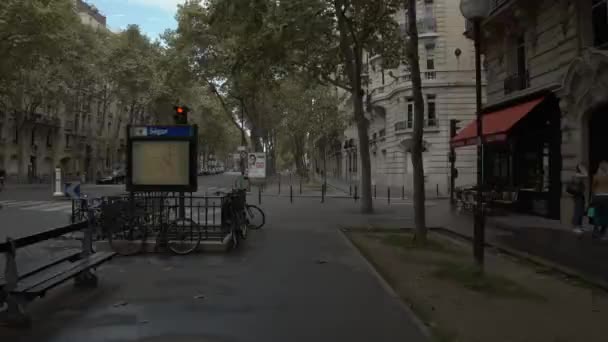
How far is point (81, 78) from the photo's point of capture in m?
45.3

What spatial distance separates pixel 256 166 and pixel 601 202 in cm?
2334

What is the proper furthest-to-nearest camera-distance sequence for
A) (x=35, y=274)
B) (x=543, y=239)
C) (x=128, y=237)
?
(x=543, y=239)
(x=128, y=237)
(x=35, y=274)

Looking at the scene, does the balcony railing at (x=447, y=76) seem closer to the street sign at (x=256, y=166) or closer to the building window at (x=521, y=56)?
the street sign at (x=256, y=166)

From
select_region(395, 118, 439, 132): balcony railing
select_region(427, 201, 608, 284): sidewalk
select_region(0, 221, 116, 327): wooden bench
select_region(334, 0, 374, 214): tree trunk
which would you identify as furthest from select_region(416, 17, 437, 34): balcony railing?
select_region(0, 221, 116, 327): wooden bench

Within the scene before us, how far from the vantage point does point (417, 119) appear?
1037 centimetres

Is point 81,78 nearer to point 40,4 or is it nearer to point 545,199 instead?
point 40,4

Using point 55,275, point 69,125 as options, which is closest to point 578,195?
point 55,275

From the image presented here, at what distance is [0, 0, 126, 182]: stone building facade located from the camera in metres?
46.4

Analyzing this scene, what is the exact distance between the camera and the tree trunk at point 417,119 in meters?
9.91

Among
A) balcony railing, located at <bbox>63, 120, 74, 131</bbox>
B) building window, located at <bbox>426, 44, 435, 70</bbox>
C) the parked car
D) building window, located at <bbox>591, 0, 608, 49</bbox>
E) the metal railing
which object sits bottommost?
the metal railing

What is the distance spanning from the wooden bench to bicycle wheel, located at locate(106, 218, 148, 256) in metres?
2.47

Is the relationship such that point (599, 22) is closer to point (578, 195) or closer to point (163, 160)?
point (578, 195)

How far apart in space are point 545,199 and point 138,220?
1197 cm

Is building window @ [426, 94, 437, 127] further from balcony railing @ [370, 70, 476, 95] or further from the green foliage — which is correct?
the green foliage
